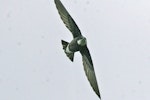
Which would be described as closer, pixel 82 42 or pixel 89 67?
pixel 82 42

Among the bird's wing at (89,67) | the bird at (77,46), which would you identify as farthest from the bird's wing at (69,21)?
the bird's wing at (89,67)

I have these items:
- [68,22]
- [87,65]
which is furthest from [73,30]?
[87,65]

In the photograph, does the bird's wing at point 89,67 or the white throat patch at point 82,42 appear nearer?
the white throat patch at point 82,42

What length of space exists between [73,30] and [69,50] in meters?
0.11

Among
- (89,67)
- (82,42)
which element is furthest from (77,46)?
(89,67)

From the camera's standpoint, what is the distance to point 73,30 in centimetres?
203

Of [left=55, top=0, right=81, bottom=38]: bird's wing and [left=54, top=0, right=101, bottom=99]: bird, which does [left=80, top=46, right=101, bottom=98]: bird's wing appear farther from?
[left=55, top=0, right=81, bottom=38]: bird's wing

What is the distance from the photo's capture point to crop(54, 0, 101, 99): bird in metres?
1.98

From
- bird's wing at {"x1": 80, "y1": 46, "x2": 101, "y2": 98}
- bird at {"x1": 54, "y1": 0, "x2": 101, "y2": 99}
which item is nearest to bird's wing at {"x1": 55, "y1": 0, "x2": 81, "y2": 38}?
bird at {"x1": 54, "y1": 0, "x2": 101, "y2": 99}

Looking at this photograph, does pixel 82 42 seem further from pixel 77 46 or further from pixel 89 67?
pixel 89 67

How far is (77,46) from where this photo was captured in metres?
1.98

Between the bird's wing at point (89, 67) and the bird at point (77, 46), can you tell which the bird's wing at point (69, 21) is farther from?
the bird's wing at point (89, 67)

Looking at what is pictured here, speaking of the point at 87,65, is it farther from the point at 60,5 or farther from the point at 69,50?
the point at 60,5

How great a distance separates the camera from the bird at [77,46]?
6.48 ft
